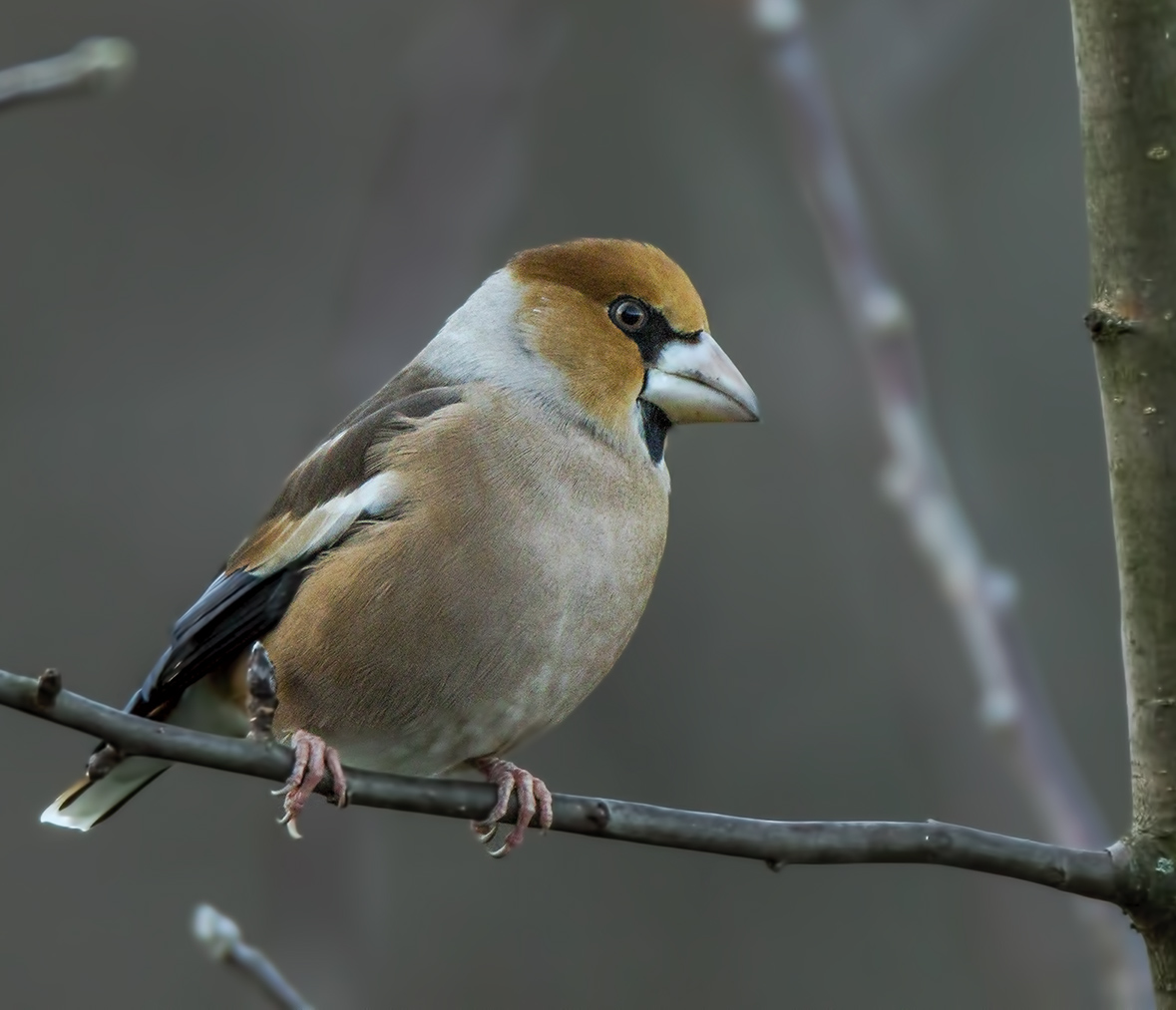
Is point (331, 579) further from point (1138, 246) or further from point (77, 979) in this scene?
point (77, 979)

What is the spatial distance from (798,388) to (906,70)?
107 centimetres

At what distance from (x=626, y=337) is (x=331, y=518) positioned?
2.55 feet

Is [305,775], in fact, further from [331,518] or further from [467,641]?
[331,518]

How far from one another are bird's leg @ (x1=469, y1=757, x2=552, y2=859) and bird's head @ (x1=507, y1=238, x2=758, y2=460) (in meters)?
0.77

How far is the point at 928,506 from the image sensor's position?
3004mm

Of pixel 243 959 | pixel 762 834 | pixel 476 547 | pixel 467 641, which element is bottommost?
pixel 243 959

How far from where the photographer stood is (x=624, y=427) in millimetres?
3525

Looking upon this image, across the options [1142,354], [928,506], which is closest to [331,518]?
[928,506]

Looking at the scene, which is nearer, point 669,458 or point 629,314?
point 629,314

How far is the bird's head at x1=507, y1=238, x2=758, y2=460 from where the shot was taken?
3.53m

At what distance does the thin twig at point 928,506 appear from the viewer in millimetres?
2822

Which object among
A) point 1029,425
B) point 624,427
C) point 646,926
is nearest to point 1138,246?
point 624,427

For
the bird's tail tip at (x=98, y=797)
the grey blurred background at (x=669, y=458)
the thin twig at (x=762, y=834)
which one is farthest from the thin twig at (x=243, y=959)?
the grey blurred background at (x=669, y=458)

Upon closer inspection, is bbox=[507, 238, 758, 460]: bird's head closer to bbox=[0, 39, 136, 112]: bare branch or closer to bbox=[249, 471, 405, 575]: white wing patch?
bbox=[249, 471, 405, 575]: white wing patch
